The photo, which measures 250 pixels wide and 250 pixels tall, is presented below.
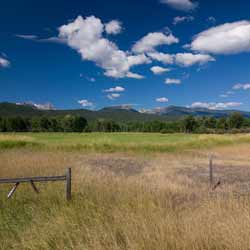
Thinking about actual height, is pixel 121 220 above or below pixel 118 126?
below

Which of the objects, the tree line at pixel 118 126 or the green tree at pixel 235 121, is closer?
the green tree at pixel 235 121

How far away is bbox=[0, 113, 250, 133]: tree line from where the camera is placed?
10813 cm

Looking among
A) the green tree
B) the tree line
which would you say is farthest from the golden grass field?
the green tree

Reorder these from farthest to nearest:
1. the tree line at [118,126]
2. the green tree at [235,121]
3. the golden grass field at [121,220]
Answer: the tree line at [118,126] < the green tree at [235,121] < the golden grass field at [121,220]

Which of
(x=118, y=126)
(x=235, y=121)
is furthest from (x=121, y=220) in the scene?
(x=118, y=126)

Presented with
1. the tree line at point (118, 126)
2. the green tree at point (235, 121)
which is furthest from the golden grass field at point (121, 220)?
the green tree at point (235, 121)

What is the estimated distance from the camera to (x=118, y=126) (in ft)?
436

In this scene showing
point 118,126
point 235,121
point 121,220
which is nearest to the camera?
point 121,220

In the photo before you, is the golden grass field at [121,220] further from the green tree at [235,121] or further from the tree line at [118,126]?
the green tree at [235,121]

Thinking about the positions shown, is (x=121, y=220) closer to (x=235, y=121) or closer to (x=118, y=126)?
(x=235, y=121)

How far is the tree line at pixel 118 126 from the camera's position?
355 feet

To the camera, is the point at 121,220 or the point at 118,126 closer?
the point at 121,220

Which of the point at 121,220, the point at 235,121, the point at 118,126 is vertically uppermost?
the point at 235,121

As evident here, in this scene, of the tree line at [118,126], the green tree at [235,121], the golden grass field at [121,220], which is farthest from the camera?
the tree line at [118,126]
